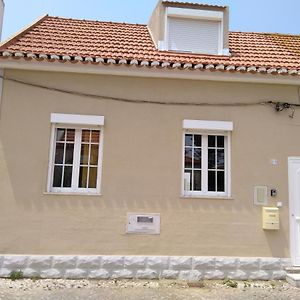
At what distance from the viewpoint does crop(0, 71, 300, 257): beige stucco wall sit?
773 centimetres

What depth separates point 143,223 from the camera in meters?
7.87

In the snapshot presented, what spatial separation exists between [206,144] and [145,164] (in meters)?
1.57

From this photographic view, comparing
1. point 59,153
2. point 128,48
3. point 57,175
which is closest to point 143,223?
point 57,175

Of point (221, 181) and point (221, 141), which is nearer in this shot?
point (221, 181)

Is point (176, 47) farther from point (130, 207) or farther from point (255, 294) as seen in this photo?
point (255, 294)

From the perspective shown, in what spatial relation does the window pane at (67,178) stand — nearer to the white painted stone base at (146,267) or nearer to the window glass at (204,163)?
the white painted stone base at (146,267)

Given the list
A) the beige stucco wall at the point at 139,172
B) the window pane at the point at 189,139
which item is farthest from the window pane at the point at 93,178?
the window pane at the point at 189,139

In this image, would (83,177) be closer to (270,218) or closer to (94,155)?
(94,155)

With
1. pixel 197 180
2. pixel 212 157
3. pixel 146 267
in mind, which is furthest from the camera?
pixel 212 157

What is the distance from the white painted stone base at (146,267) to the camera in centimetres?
753

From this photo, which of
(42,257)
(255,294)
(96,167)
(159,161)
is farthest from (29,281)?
(255,294)

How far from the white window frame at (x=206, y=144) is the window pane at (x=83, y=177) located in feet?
7.31

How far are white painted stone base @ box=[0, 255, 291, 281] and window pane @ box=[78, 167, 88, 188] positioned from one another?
1.58 m

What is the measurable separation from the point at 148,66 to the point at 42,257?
15.6 ft
